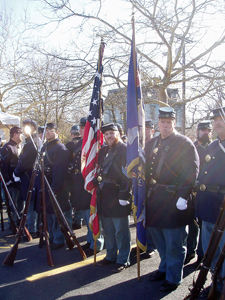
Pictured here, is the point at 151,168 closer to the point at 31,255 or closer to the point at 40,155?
the point at 40,155

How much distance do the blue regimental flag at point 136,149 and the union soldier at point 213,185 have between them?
0.74 meters

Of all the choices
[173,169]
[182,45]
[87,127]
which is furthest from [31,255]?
[182,45]

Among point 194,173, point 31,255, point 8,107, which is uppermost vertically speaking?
point 8,107

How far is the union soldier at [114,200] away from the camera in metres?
3.88

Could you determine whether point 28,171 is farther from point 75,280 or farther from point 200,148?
point 200,148

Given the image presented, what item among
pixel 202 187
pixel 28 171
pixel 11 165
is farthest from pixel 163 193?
pixel 11 165

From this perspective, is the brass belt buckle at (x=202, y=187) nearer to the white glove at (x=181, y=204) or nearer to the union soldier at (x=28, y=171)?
the white glove at (x=181, y=204)

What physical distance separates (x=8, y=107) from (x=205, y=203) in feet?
56.0

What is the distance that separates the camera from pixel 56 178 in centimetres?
467

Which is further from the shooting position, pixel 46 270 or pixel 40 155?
pixel 40 155

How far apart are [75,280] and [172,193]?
181 centimetres

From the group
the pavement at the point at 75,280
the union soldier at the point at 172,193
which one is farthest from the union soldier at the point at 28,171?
the union soldier at the point at 172,193

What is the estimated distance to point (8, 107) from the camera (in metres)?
17.8

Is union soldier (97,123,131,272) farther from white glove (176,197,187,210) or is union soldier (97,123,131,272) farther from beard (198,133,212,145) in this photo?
beard (198,133,212,145)
